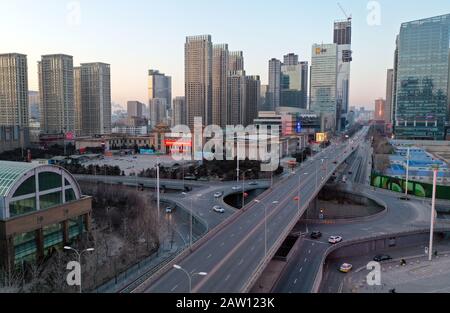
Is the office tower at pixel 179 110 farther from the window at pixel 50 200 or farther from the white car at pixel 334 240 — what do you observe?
the white car at pixel 334 240

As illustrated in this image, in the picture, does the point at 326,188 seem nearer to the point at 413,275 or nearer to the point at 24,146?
the point at 413,275

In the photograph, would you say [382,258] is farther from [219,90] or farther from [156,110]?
[156,110]

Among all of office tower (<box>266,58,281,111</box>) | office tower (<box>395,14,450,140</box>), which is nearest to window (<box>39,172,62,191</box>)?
office tower (<box>395,14,450,140</box>)

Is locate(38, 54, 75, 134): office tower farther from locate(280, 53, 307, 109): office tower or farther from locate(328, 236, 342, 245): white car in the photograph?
locate(280, 53, 307, 109): office tower

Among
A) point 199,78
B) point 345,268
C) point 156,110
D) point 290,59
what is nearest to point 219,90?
point 199,78

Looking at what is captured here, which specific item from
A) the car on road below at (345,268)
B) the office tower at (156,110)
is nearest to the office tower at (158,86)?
the office tower at (156,110)
